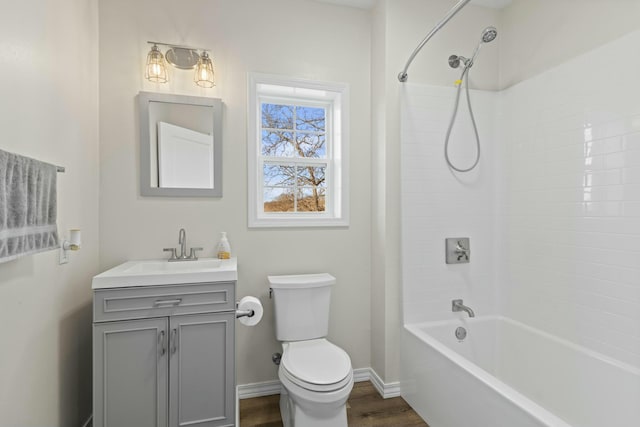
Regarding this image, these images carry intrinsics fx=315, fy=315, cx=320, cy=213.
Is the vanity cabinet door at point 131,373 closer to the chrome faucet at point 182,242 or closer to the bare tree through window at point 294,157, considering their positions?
the chrome faucet at point 182,242

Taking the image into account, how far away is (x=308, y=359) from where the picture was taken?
176 cm

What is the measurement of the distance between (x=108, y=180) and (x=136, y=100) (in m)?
0.53

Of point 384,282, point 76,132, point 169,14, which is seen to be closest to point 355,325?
point 384,282

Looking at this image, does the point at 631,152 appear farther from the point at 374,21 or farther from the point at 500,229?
the point at 374,21

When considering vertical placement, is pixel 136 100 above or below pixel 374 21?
below

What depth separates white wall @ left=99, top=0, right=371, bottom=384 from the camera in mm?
1948

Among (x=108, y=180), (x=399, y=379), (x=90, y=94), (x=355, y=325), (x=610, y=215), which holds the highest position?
(x=90, y=94)

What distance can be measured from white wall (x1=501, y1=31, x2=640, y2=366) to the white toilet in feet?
4.46

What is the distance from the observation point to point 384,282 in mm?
2162

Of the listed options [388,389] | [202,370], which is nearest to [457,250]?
[388,389]

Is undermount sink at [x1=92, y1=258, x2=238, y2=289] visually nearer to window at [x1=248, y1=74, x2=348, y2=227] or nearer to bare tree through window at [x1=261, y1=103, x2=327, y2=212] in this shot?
window at [x1=248, y1=74, x2=348, y2=227]

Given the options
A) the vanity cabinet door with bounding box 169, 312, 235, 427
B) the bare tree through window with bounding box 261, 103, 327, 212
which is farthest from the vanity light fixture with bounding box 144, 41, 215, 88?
the vanity cabinet door with bounding box 169, 312, 235, 427

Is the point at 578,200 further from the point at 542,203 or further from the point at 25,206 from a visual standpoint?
the point at 25,206

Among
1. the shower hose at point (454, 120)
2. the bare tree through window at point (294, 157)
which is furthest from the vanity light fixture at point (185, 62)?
the shower hose at point (454, 120)
